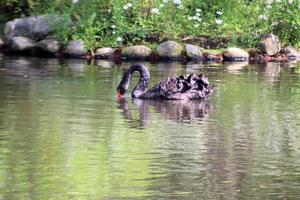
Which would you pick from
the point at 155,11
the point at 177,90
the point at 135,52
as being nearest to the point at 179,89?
the point at 177,90

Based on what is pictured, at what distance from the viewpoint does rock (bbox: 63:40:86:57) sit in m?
23.3

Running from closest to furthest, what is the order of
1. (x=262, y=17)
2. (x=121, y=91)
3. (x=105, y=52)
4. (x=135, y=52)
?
(x=121, y=91) → (x=135, y=52) → (x=105, y=52) → (x=262, y=17)

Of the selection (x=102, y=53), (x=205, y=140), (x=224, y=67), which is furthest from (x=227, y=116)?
(x=102, y=53)

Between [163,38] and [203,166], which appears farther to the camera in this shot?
[163,38]

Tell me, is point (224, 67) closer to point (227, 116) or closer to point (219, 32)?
point (219, 32)

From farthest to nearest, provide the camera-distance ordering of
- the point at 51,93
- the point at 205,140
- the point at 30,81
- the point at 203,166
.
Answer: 1. the point at 30,81
2. the point at 51,93
3. the point at 205,140
4. the point at 203,166

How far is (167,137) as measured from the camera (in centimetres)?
1128

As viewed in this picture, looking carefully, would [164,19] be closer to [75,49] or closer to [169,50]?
[169,50]

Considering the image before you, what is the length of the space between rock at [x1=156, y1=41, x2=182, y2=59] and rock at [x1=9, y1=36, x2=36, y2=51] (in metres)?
3.31

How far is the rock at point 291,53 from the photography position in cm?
2489

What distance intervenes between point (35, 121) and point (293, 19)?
48.7 ft

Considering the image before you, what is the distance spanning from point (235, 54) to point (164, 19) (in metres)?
2.38

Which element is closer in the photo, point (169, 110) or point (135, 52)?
point (169, 110)

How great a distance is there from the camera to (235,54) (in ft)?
78.6
